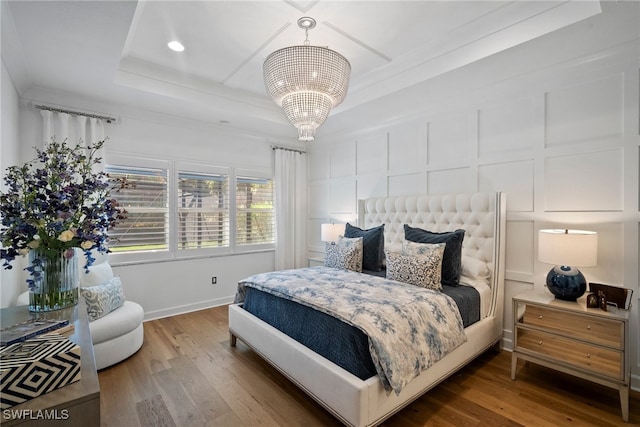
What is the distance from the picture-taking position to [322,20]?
2416 millimetres

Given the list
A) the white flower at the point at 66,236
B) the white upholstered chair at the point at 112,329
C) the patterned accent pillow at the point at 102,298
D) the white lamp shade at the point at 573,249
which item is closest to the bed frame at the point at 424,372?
the white lamp shade at the point at 573,249

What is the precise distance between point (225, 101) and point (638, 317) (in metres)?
4.54

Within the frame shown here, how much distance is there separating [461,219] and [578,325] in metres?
1.33

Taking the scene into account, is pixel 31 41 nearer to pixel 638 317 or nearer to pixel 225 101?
pixel 225 101

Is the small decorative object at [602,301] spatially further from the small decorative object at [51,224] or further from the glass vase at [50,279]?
the glass vase at [50,279]

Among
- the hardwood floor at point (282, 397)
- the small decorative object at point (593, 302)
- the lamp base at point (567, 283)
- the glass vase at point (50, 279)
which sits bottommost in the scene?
the hardwood floor at point (282, 397)

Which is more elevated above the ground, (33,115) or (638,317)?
(33,115)

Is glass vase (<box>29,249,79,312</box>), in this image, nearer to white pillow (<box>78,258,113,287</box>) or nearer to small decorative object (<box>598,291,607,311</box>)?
white pillow (<box>78,258,113,287</box>)

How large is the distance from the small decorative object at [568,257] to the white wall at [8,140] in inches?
163

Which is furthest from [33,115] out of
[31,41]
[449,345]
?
[449,345]

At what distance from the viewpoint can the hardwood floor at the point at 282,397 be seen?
1.97 meters

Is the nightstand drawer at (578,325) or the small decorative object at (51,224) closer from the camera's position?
the small decorative object at (51,224)

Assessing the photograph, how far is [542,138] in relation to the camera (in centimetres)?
277

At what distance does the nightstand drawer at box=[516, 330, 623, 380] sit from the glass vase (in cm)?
312
